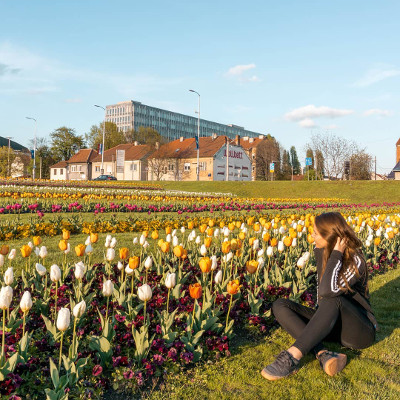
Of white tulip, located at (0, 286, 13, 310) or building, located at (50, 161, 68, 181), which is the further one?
building, located at (50, 161, 68, 181)

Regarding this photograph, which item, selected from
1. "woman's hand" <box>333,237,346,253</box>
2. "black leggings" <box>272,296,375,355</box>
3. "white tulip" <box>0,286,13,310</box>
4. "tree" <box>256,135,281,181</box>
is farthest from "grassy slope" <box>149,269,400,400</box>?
"tree" <box>256,135,281,181</box>

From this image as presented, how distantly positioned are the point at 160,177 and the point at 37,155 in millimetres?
29052

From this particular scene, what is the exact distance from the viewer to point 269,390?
3182 millimetres

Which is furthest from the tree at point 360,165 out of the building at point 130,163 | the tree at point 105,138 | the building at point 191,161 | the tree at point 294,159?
the tree at point 105,138

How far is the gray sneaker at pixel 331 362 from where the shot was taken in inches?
136

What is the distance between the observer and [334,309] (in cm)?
366

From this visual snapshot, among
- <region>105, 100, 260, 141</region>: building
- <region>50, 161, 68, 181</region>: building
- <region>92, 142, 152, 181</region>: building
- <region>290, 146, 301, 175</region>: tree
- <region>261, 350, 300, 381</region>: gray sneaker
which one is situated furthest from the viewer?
<region>105, 100, 260, 141</region>: building

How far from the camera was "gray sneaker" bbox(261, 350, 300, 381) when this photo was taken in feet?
10.9

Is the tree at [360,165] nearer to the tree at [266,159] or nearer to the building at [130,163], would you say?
the tree at [266,159]

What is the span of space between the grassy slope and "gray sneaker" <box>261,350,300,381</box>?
46 mm

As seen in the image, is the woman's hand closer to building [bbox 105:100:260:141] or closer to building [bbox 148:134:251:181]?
building [bbox 148:134:251:181]

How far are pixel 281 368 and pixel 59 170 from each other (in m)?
90.7

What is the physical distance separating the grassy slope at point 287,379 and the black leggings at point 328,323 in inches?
7.6

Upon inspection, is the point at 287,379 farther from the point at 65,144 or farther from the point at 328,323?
the point at 65,144
